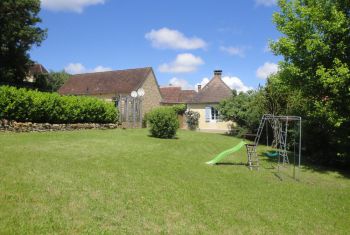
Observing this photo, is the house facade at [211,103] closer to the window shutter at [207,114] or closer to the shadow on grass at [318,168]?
the window shutter at [207,114]

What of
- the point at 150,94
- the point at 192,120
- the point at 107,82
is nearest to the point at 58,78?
the point at 107,82

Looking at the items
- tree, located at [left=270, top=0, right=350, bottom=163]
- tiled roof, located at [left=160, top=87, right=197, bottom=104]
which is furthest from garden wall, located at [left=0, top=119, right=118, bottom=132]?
tiled roof, located at [left=160, top=87, right=197, bottom=104]

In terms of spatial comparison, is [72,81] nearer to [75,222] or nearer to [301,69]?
[301,69]

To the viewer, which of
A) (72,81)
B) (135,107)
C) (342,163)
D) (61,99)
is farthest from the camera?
(72,81)

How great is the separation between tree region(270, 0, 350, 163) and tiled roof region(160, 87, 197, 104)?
30.3 metres

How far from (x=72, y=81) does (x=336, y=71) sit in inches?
1445

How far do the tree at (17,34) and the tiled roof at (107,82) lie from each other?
7.40m

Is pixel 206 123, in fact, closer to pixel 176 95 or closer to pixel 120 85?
pixel 120 85

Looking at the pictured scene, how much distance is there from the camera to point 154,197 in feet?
23.6

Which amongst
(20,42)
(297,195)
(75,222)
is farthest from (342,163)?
(20,42)

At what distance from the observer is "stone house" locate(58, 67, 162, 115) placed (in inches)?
1415

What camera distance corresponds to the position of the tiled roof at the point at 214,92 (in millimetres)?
33594

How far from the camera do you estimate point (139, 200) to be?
6.88 meters

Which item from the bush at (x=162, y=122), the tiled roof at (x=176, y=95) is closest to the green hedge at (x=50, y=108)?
the bush at (x=162, y=122)
